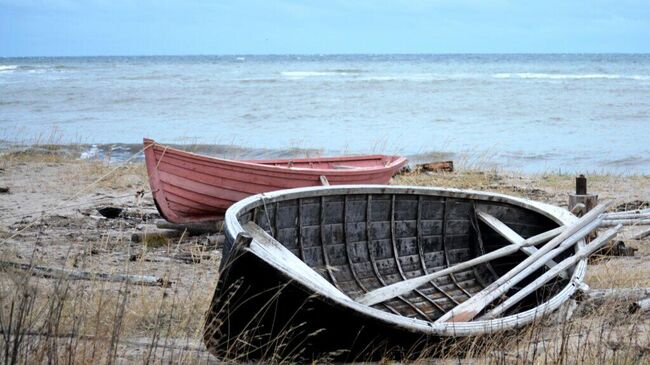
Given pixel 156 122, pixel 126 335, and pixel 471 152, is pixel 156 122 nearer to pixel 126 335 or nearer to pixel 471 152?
pixel 471 152

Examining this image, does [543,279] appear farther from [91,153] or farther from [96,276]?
[91,153]

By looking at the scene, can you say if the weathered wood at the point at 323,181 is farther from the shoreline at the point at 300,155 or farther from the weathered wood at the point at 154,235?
the shoreline at the point at 300,155

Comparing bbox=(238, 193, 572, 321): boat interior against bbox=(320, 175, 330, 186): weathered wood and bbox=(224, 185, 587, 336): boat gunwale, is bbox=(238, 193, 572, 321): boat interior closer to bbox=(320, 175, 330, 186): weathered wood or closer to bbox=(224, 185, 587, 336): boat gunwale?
bbox=(224, 185, 587, 336): boat gunwale

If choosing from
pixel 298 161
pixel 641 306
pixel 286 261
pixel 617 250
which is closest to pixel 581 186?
pixel 617 250

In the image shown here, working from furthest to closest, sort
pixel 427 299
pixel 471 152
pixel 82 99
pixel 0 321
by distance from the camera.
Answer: pixel 82 99
pixel 471 152
pixel 427 299
pixel 0 321

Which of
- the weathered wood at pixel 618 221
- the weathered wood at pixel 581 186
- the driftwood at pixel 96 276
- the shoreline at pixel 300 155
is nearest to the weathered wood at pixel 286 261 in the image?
the driftwood at pixel 96 276

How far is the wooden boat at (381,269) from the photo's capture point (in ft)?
14.5

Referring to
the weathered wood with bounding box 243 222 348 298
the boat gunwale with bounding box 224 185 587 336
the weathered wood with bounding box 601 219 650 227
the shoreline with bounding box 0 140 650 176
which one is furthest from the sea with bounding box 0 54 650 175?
the weathered wood with bounding box 243 222 348 298

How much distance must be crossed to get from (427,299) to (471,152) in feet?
40.9

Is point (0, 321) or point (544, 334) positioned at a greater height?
point (0, 321)

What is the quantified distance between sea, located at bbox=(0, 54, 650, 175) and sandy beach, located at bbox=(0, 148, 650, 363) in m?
3.64


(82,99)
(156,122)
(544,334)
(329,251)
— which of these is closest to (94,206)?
(329,251)

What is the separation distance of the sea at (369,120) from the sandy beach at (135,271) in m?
3.64

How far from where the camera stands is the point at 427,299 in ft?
20.9
